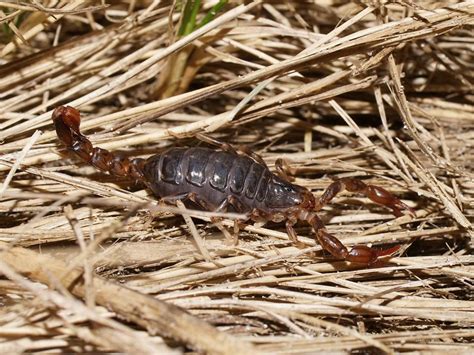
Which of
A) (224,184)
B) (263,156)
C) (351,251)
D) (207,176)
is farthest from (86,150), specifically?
(351,251)

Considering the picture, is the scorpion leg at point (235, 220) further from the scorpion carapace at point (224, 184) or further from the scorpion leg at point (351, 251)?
the scorpion leg at point (351, 251)

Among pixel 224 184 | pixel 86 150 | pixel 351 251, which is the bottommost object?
pixel 351 251

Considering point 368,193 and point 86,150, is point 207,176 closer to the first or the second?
point 86,150

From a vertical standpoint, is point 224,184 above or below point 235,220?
above

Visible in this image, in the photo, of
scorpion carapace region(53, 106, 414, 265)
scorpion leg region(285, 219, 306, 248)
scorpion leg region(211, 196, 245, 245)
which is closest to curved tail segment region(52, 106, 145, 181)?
scorpion carapace region(53, 106, 414, 265)

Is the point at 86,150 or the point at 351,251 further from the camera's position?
the point at 86,150

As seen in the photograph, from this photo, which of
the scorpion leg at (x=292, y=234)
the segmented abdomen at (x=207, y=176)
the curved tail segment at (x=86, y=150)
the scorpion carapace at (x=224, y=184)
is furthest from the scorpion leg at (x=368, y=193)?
the curved tail segment at (x=86, y=150)

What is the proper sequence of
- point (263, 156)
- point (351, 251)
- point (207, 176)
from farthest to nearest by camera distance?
point (263, 156) → point (207, 176) → point (351, 251)
